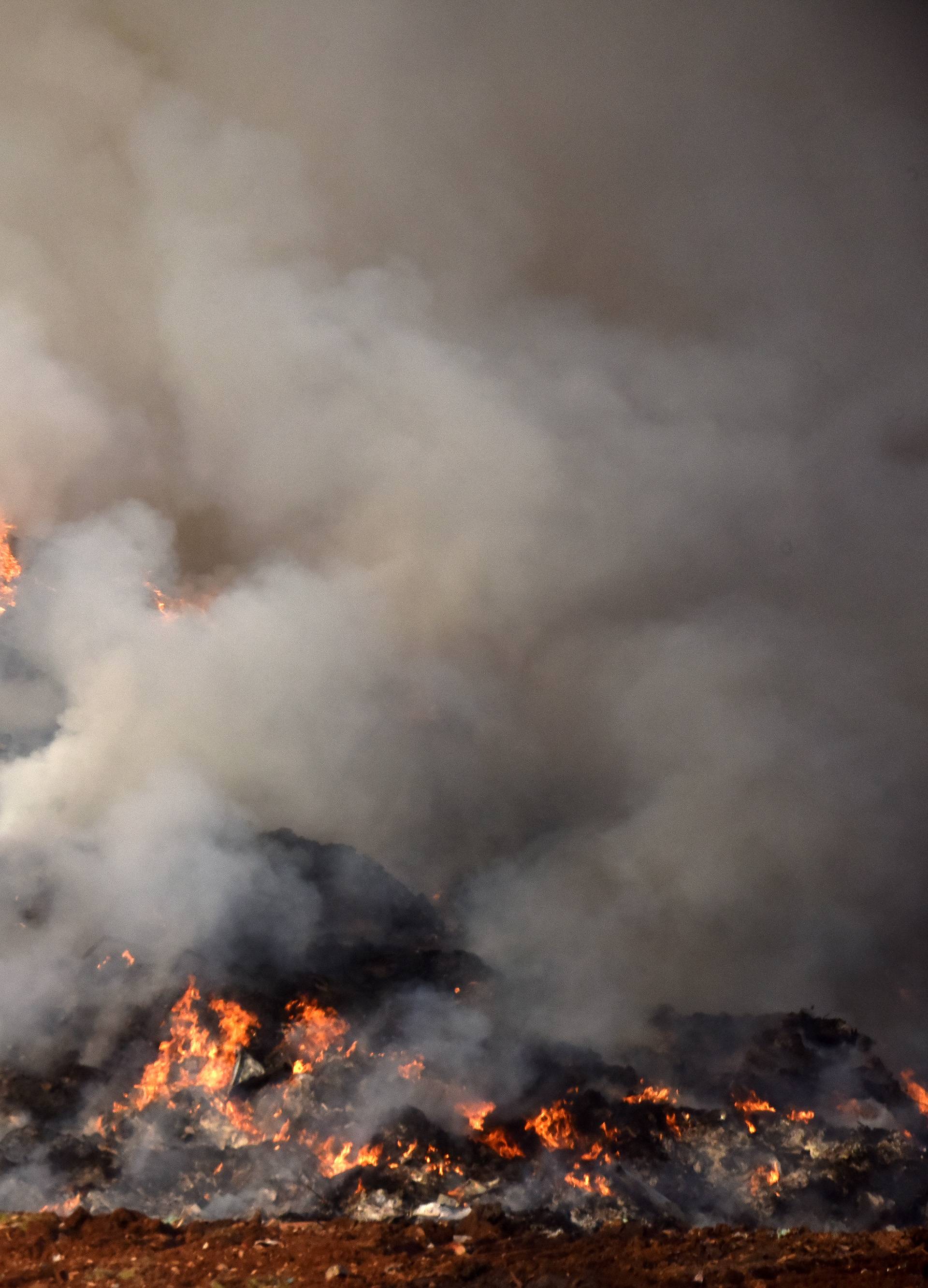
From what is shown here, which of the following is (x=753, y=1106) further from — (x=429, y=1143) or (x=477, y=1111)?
(x=429, y=1143)

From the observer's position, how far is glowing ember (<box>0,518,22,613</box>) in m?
43.4

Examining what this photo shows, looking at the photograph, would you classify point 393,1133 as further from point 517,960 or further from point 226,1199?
point 517,960

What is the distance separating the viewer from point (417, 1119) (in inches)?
837

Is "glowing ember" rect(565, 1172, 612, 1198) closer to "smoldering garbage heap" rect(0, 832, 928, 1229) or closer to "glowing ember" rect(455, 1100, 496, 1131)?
"smoldering garbage heap" rect(0, 832, 928, 1229)

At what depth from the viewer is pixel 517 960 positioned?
34.3 metres

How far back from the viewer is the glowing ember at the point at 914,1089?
3131 cm

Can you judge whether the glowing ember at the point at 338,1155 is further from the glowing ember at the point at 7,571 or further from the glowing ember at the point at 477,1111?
the glowing ember at the point at 7,571

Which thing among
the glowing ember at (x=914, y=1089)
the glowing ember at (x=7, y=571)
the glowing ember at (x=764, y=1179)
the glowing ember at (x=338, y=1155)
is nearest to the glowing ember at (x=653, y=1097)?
the glowing ember at (x=764, y=1179)

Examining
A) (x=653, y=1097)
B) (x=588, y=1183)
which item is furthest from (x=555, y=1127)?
(x=653, y=1097)

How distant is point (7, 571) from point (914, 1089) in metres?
54.3

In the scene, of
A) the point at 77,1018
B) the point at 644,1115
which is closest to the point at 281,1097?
the point at 77,1018

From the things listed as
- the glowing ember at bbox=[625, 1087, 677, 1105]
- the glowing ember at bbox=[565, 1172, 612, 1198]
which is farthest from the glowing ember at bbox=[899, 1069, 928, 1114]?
the glowing ember at bbox=[565, 1172, 612, 1198]

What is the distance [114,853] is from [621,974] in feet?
77.3

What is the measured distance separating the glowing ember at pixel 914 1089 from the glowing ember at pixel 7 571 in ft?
166
